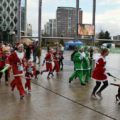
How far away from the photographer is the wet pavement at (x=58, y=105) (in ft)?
32.3

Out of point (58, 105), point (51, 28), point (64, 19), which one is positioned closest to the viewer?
point (58, 105)

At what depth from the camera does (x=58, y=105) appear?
37.3 ft

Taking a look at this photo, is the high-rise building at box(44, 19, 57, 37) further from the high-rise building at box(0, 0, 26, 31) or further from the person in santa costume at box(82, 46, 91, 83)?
the person in santa costume at box(82, 46, 91, 83)

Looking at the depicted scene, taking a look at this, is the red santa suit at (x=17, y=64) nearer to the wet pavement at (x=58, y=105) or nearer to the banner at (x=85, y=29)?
the wet pavement at (x=58, y=105)

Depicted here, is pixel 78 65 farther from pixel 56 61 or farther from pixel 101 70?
pixel 56 61

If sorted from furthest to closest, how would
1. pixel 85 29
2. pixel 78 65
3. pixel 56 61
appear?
pixel 85 29 < pixel 56 61 < pixel 78 65

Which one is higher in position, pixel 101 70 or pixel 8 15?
pixel 8 15

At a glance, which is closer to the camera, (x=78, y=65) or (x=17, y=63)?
(x=17, y=63)

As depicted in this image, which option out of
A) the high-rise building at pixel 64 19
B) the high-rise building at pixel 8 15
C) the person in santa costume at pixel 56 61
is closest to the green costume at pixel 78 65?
the person in santa costume at pixel 56 61

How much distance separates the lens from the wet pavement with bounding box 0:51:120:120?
9.84 m

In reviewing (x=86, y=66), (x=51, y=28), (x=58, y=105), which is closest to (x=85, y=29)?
(x=86, y=66)

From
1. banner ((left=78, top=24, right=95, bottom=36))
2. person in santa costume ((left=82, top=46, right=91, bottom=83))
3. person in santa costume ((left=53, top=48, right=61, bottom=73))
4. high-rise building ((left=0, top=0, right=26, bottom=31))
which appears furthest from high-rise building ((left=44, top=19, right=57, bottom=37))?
person in santa costume ((left=82, top=46, right=91, bottom=83))

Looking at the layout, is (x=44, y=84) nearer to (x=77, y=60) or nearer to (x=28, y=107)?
(x=77, y=60)

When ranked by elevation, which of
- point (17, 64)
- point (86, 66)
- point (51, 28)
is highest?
point (51, 28)
